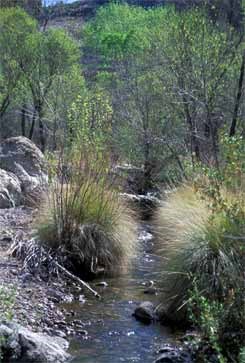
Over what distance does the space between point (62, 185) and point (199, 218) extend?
2622mm

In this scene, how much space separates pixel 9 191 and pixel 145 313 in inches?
341

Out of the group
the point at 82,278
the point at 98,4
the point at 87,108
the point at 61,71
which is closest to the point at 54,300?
the point at 82,278

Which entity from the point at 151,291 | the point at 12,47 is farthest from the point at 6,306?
the point at 12,47

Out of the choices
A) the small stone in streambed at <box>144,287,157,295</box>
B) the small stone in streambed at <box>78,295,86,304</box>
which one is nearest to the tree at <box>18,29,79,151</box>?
the small stone in streambed at <box>144,287,157,295</box>

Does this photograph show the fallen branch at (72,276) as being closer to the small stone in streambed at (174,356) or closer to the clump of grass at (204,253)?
the clump of grass at (204,253)

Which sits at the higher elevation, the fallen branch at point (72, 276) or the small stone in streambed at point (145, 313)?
the small stone in streambed at point (145, 313)

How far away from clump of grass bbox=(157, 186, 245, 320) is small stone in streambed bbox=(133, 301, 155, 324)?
241 mm

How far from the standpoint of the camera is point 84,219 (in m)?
10.5

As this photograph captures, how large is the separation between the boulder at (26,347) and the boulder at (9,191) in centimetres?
923

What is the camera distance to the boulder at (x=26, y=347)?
A: 6.72 metres

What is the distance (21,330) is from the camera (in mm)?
7027

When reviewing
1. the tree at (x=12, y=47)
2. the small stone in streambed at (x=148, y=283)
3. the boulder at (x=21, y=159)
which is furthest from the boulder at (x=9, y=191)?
the tree at (x=12, y=47)

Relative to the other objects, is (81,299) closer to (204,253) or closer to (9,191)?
(204,253)

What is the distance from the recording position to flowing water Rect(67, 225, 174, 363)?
736 cm
